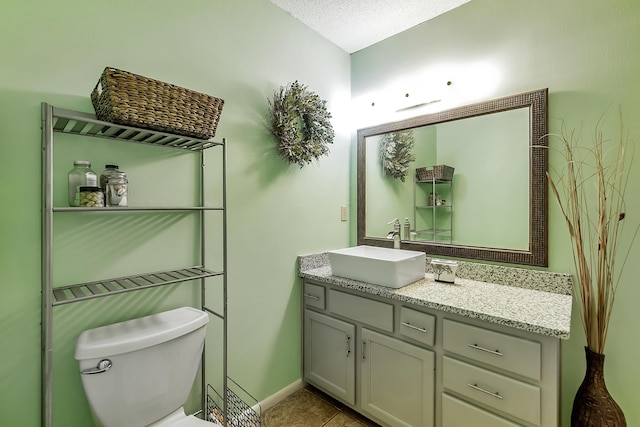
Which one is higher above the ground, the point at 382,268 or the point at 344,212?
the point at 344,212

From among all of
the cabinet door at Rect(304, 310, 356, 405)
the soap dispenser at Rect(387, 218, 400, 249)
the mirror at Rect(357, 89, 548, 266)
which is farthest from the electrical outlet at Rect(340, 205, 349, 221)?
the cabinet door at Rect(304, 310, 356, 405)

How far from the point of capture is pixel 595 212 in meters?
1.48

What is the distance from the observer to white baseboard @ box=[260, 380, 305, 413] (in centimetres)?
189

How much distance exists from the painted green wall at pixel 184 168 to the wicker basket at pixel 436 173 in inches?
23.7

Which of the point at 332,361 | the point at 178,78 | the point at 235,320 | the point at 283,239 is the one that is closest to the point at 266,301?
the point at 235,320

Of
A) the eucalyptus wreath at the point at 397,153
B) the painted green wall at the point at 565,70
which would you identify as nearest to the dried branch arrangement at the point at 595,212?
the painted green wall at the point at 565,70

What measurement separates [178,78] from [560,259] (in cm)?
212

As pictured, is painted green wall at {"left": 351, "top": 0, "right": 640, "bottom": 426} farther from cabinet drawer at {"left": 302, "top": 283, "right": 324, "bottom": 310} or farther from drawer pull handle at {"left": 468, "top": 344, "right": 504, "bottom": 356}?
cabinet drawer at {"left": 302, "top": 283, "right": 324, "bottom": 310}

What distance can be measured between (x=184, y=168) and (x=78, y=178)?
450 mm

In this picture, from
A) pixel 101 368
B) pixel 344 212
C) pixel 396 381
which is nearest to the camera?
pixel 101 368

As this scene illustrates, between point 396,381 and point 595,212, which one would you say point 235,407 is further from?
point 595,212

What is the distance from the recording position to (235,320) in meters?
1.74

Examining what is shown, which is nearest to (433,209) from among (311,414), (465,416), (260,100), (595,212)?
(595,212)

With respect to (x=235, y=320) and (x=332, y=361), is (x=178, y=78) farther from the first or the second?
(x=332, y=361)
